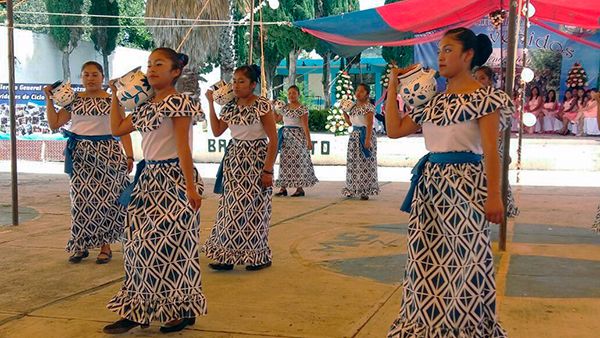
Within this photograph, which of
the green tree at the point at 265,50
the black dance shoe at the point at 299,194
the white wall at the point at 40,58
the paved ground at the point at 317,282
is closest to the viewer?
the paved ground at the point at 317,282

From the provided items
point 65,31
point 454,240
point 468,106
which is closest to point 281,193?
point 454,240

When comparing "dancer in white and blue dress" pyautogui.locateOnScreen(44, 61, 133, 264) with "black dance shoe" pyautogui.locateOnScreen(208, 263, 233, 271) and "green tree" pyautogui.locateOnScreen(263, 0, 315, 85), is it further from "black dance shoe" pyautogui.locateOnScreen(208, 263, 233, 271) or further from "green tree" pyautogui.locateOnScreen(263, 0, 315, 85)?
"green tree" pyautogui.locateOnScreen(263, 0, 315, 85)

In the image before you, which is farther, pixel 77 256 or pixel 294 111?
pixel 294 111

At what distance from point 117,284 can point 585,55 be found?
16444 millimetres

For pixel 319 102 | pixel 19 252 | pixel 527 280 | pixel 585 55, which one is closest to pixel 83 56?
pixel 319 102

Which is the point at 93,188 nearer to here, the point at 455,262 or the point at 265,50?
the point at 455,262

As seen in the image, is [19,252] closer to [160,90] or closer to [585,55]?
[160,90]

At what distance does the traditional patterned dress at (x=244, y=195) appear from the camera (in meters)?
5.93

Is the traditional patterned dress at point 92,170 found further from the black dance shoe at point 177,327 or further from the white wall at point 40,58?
the white wall at point 40,58

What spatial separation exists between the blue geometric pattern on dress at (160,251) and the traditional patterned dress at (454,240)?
1.35 metres

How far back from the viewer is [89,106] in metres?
6.11

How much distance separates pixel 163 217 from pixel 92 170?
234 centimetres

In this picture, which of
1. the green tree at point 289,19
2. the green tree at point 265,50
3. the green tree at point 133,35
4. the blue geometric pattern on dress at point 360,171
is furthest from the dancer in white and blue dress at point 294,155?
the green tree at point 133,35

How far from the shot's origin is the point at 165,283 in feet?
13.7
